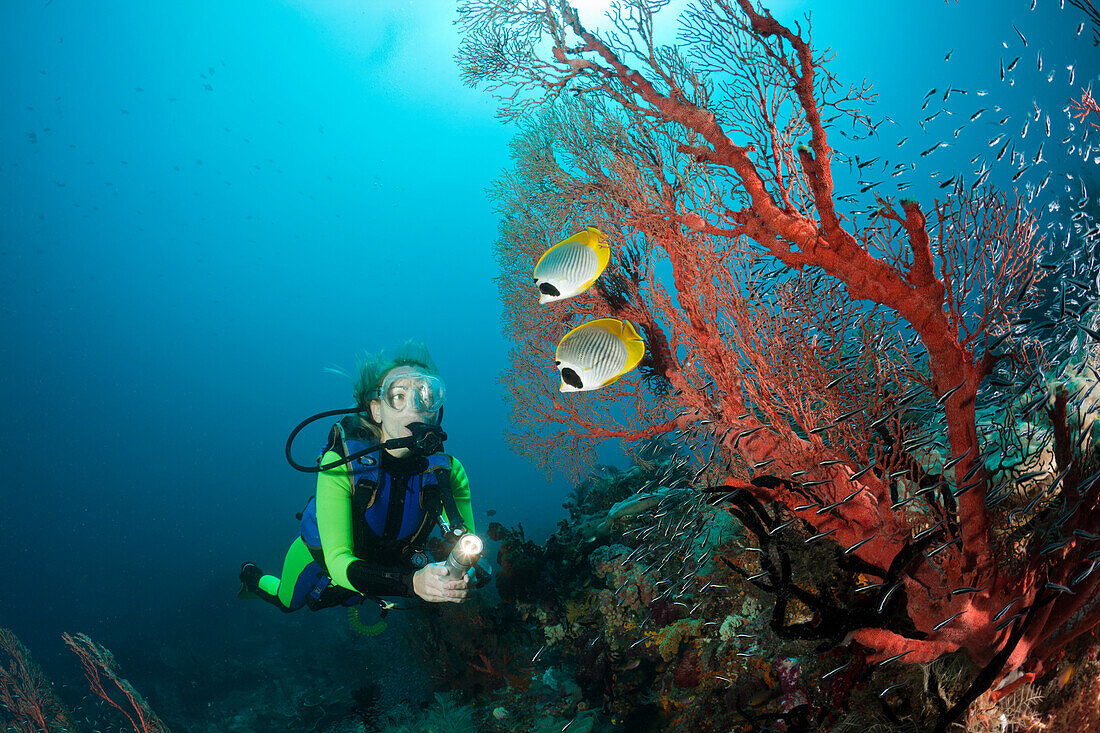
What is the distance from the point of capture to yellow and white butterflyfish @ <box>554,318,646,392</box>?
2.05 meters

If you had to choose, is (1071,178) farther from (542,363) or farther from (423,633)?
(423,633)

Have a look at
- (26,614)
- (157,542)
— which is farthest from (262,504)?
(26,614)

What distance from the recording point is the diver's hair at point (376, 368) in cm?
411

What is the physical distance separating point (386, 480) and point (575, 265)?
114 inches

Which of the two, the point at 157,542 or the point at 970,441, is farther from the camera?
the point at 157,542

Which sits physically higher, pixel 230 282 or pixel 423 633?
pixel 230 282

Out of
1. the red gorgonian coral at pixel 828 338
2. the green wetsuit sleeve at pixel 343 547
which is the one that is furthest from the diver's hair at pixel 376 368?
the red gorgonian coral at pixel 828 338

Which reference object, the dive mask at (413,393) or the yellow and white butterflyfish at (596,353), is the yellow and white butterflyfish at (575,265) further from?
the dive mask at (413,393)

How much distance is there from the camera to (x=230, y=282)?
66000 mm

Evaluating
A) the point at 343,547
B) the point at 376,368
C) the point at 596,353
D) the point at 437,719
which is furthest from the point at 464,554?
the point at 437,719

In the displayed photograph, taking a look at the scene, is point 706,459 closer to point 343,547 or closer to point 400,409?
point 400,409

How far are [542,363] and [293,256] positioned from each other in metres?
75.5

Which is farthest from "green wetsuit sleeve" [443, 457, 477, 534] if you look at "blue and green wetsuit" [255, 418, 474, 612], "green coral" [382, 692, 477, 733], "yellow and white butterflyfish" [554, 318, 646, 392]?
"yellow and white butterflyfish" [554, 318, 646, 392]

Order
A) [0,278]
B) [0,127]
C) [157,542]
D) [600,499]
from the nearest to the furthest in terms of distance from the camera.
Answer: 1. [600,499]
2. [0,127]
3. [157,542]
4. [0,278]
